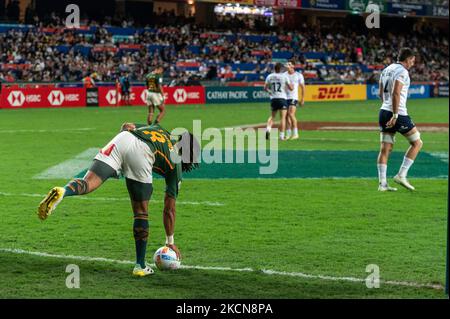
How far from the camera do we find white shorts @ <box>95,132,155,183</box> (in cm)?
779

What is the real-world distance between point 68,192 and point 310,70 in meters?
47.8

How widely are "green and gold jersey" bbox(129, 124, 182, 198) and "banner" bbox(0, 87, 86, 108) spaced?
1153 inches

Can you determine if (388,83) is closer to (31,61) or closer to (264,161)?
(264,161)

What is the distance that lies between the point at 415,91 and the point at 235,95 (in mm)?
15880

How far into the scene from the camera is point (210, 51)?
5334 centimetres

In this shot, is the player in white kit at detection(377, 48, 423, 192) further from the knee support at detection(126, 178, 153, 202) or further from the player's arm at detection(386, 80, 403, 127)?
the knee support at detection(126, 178, 153, 202)

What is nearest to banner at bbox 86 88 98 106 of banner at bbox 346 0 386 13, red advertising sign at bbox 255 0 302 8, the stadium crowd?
the stadium crowd

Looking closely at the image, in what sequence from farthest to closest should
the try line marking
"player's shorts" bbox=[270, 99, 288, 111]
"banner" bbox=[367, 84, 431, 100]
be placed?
"banner" bbox=[367, 84, 431, 100] → "player's shorts" bbox=[270, 99, 288, 111] → the try line marking

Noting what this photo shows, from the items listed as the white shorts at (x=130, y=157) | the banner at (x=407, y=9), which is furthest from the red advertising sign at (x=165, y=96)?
the white shorts at (x=130, y=157)

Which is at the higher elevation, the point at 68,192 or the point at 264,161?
the point at 68,192

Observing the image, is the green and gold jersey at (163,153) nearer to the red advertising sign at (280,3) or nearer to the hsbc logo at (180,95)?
the hsbc logo at (180,95)

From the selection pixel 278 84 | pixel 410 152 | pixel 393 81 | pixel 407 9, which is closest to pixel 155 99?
pixel 278 84

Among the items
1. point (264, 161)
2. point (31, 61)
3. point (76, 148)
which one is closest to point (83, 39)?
point (31, 61)
